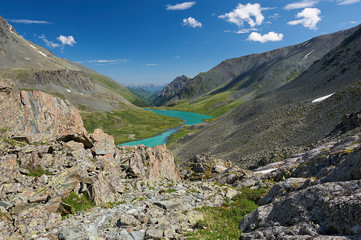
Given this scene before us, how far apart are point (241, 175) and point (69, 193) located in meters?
27.0

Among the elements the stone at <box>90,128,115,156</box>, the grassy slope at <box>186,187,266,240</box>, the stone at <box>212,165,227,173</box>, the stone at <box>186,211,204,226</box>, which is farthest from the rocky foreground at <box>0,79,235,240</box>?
the stone at <box>212,165,227,173</box>

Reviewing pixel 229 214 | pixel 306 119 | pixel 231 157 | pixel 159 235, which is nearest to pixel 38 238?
pixel 159 235

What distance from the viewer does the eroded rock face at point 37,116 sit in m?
21.8

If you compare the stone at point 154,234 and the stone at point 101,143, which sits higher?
the stone at point 101,143

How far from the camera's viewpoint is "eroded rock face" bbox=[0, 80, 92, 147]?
21.8 metres

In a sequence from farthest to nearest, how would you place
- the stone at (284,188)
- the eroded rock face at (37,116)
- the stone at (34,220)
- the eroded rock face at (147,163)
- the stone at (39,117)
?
the eroded rock face at (147,163) → the stone at (39,117) → the eroded rock face at (37,116) → the stone at (284,188) → the stone at (34,220)

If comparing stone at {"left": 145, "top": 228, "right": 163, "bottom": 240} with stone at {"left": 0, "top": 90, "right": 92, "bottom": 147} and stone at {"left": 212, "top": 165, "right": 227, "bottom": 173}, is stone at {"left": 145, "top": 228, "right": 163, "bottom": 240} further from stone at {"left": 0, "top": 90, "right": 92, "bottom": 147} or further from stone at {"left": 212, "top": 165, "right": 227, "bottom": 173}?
stone at {"left": 212, "top": 165, "right": 227, "bottom": 173}

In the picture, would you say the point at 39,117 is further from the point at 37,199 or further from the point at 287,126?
the point at 287,126

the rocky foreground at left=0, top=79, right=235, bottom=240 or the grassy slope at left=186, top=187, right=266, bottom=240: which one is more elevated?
the rocky foreground at left=0, top=79, right=235, bottom=240

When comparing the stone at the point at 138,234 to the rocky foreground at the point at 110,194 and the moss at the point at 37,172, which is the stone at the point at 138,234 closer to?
the rocky foreground at the point at 110,194

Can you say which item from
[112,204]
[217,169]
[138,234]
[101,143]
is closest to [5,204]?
[112,204]

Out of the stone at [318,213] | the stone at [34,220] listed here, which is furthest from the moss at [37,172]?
the stone at [318,213]

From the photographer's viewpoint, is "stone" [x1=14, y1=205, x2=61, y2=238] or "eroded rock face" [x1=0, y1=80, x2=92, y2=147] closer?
"stone" [x1=14, y1=205, x2=61, y2=238]

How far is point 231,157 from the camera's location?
60375 mm
